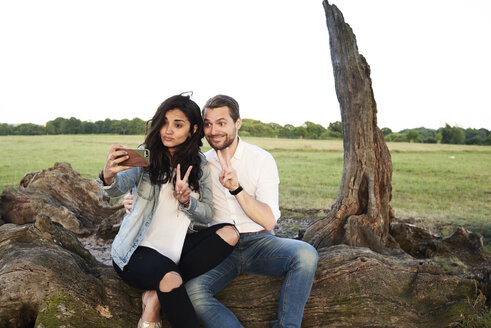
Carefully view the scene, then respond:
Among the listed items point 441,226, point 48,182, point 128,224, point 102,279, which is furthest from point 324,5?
point 48,182

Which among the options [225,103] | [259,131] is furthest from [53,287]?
[259,131]

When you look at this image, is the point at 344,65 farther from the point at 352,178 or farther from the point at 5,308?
the point at 5,308

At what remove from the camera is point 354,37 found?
21.5 feet

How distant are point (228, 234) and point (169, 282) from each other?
76cm

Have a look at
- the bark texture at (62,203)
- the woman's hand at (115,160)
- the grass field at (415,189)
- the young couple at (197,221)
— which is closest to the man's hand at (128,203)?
the young couple at (197,221)

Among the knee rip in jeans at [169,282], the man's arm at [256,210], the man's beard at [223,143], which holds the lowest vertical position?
the knee rip in jeans at [169,282]

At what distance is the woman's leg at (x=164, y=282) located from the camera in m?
3.33

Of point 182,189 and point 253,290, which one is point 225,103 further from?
point 253,290

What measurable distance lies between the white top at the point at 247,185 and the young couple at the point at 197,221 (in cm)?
1

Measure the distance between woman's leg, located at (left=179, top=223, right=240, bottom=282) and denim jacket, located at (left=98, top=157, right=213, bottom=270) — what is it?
0.25 meters

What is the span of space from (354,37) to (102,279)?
5.36m

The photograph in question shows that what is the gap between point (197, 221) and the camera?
4062mm

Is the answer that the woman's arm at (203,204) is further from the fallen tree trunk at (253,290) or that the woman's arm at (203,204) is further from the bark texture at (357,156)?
the bark texture at (357,156)

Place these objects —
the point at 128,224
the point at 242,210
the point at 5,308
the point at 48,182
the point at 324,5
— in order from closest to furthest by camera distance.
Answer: the point at 5,308 < the point at 128,224 < the point at 242,210 < the point at 324,5 < the point at 48,182
